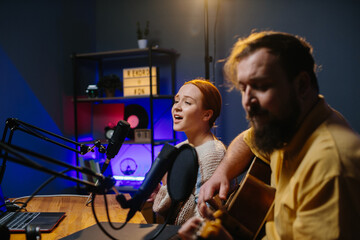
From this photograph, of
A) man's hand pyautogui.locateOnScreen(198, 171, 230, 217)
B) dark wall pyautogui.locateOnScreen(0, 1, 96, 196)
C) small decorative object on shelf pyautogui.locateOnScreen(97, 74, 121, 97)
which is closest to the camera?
man's hand pyautogui.locateOnScreen(198, 171, 230, 217)

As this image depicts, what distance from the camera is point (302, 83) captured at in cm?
98

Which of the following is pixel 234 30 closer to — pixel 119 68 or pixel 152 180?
pixel 119 68

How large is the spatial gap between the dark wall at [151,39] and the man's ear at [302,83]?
8.37 feet

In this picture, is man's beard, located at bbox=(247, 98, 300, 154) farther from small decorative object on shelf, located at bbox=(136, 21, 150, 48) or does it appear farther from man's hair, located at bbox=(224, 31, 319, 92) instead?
small decorative object on shelf, located at bbox=(136, 21, 150, 48)

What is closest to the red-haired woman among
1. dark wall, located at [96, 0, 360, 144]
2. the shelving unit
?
the shelving unit

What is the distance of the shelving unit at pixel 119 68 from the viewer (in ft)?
12.1

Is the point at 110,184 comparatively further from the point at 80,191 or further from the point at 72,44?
the point at 72,44

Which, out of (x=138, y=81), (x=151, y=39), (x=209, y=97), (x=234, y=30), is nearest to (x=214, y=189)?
(x=209, y=97)

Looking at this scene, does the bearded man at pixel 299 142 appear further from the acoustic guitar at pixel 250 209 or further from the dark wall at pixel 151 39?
the dark wall at pixel 151 39

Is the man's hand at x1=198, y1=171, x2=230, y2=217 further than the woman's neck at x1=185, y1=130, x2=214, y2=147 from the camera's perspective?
No

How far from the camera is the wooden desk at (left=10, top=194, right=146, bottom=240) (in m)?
1.37

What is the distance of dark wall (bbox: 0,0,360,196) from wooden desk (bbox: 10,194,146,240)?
4.05 feet

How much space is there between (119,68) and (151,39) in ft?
1.76

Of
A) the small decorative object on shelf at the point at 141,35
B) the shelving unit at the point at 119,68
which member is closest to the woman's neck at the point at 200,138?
the shelving unit at the point at 119,68
